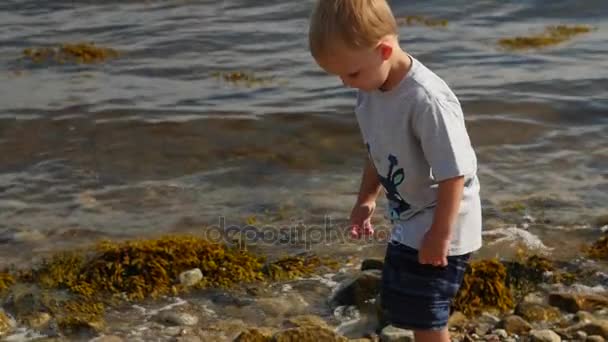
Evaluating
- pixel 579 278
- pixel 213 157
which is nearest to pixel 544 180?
pixel 579 278

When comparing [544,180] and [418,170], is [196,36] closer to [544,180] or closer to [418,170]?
[544,180]

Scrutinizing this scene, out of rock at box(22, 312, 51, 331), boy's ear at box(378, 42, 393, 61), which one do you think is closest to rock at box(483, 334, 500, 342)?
boy's ear at box(378, 42, 393, 61)

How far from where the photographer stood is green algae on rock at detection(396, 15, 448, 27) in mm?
14962

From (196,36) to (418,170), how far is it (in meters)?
11.2

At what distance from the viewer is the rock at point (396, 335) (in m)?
4.72

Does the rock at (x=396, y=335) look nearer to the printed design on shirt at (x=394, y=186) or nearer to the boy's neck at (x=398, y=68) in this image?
the printed design on shirt at (x=394, y=186)

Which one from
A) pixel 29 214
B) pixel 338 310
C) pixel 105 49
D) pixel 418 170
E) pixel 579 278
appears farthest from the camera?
pixel 105 49

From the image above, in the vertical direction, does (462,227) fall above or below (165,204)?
above

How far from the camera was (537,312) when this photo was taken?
5191 mm

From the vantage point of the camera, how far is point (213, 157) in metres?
8.77

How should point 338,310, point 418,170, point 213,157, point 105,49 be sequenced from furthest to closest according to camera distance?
point 105,49 → point 213,157 → point 338,310 → point 418,170

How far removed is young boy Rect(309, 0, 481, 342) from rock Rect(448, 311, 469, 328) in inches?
44.1

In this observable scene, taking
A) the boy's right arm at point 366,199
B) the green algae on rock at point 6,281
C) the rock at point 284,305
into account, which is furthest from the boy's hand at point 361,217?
the green algae on rock at point 6,281

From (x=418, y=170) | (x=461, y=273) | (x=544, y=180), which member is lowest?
(x=544, y=180)
